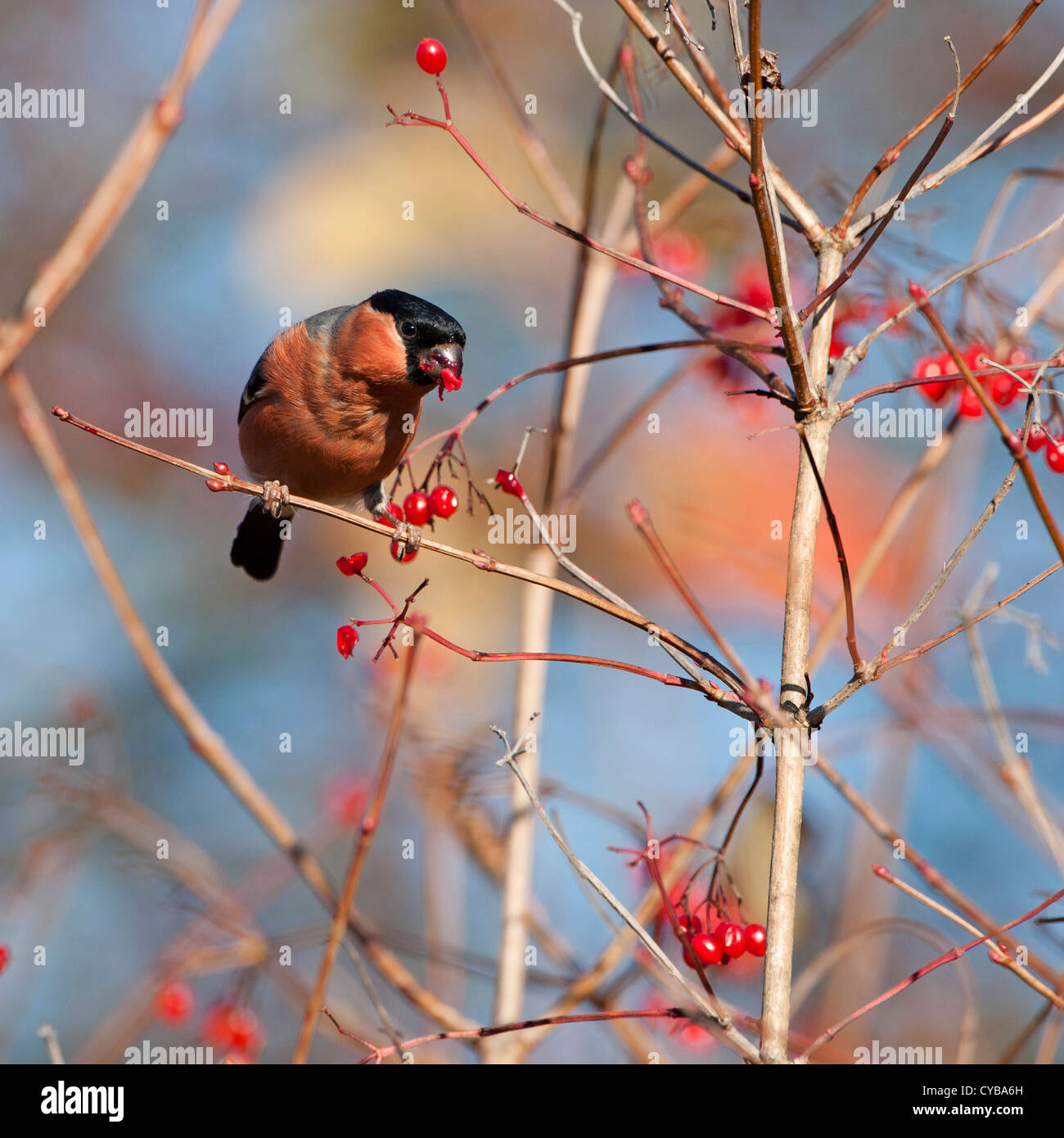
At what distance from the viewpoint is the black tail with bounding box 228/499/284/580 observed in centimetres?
432

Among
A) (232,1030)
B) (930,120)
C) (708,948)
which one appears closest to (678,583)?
(708,948)

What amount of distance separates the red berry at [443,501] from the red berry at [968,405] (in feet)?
3.65

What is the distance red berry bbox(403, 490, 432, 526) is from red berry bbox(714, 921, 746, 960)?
1.04m

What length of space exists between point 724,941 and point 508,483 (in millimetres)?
920

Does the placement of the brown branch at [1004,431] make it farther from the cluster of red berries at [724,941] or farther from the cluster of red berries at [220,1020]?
the cluster of red berries at [220,1020]

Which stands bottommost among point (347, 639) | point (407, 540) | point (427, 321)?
point (347, 639)

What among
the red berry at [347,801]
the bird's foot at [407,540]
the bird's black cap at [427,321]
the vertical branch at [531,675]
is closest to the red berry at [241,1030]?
the red berry at [347,801]

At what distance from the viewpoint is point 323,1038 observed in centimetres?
632

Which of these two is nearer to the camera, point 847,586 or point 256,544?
point 847,586

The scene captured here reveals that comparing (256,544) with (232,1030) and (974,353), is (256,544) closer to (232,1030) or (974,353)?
(232,1030)

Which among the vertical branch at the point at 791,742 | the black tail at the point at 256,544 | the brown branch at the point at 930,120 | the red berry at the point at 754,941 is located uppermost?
the brown branch at the point at 930,120

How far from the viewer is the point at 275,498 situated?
2.03 meters

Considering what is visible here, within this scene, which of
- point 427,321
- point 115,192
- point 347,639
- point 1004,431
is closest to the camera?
point 1004,431

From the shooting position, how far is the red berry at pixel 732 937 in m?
2.02
